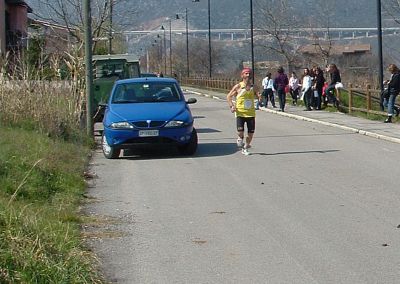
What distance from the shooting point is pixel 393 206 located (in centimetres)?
1052

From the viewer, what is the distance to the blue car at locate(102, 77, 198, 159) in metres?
16.4

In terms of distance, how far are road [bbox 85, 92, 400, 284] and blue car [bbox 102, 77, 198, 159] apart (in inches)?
14.8

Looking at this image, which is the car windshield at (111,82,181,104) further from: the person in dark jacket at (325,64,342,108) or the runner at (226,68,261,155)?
the person in dark jacket at (325,64,342,108)

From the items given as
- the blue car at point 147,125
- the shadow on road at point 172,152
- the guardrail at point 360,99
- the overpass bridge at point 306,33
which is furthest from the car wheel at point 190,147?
the overpass bridge at point 306,33

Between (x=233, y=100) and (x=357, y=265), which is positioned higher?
Answer: (x=233, y=100)

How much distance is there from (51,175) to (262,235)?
14.6 ft

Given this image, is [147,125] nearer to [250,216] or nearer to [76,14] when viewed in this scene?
[250,216]

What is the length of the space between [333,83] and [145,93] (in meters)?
13.8

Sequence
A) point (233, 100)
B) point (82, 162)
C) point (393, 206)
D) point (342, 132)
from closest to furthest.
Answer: point (393, 206) < point (82, 162) < point (233, 100) < point (342, 132)

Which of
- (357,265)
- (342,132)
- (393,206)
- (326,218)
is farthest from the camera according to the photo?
(342,132)

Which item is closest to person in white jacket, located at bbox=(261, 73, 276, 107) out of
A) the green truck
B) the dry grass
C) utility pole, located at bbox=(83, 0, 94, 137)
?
the green truck

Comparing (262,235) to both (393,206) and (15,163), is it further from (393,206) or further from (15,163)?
(15,163)

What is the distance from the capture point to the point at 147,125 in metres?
16.4

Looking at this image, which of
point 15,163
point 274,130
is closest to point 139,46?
point 274,130
